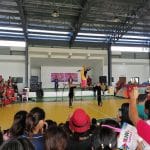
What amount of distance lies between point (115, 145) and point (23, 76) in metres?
19.7

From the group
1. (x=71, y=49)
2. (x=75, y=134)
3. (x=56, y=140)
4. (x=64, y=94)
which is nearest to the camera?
(x=56, y=140)

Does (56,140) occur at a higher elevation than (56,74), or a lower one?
lower

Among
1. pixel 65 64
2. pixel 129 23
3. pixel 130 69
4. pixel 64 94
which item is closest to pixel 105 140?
pixel 64 94

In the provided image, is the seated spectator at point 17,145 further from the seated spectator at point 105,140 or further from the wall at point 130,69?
the wall at point 130,69

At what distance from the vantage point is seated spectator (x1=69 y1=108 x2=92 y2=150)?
2357 millimetres

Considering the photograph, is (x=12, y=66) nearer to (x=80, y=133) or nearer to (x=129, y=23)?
(x=129, y=23)

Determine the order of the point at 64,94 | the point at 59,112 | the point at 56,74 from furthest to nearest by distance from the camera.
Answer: the point at 56,74 → the point at 64,94 → the point at 59,112

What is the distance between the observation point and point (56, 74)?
22734 mm

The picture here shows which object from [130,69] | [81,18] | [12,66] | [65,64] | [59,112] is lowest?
[59,112]

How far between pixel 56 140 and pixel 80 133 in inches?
24.1

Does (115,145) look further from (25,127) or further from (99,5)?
(99,5)

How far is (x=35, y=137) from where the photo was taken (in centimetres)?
221

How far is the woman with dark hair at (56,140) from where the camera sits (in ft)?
5.87

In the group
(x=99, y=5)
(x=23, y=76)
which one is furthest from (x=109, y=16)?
(x=23, y=76)
